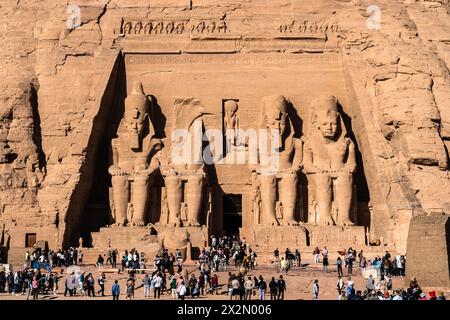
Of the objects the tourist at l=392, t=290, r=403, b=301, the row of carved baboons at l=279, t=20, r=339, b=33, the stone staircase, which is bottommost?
the tourist at l=392, t=290, r=403, b=301

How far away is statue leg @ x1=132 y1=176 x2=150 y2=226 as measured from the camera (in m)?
29.4

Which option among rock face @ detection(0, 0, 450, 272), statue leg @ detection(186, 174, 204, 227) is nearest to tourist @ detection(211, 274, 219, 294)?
rock face @ detection(0, 0, 450, 272)

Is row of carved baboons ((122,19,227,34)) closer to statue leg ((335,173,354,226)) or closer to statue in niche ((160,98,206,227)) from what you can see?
statue in niche ((160,98,206,227))

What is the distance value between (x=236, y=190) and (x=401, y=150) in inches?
274

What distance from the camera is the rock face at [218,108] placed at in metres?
28.5

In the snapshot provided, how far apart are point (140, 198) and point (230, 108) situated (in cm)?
547

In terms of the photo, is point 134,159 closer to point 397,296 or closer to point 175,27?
point 175,27

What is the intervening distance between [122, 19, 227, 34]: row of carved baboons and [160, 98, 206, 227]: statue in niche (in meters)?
3.08

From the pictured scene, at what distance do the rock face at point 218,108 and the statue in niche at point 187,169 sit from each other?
0.20 ft

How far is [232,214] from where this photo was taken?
105ft

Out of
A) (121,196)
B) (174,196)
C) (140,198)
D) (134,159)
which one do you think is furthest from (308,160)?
(121,196)

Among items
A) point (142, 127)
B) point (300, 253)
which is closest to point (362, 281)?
point (300, 253)

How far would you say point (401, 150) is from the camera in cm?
2836

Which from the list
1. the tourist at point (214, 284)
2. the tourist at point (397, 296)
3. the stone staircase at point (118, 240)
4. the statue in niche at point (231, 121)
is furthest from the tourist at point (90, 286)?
the statue in niche at point (231, 121)
